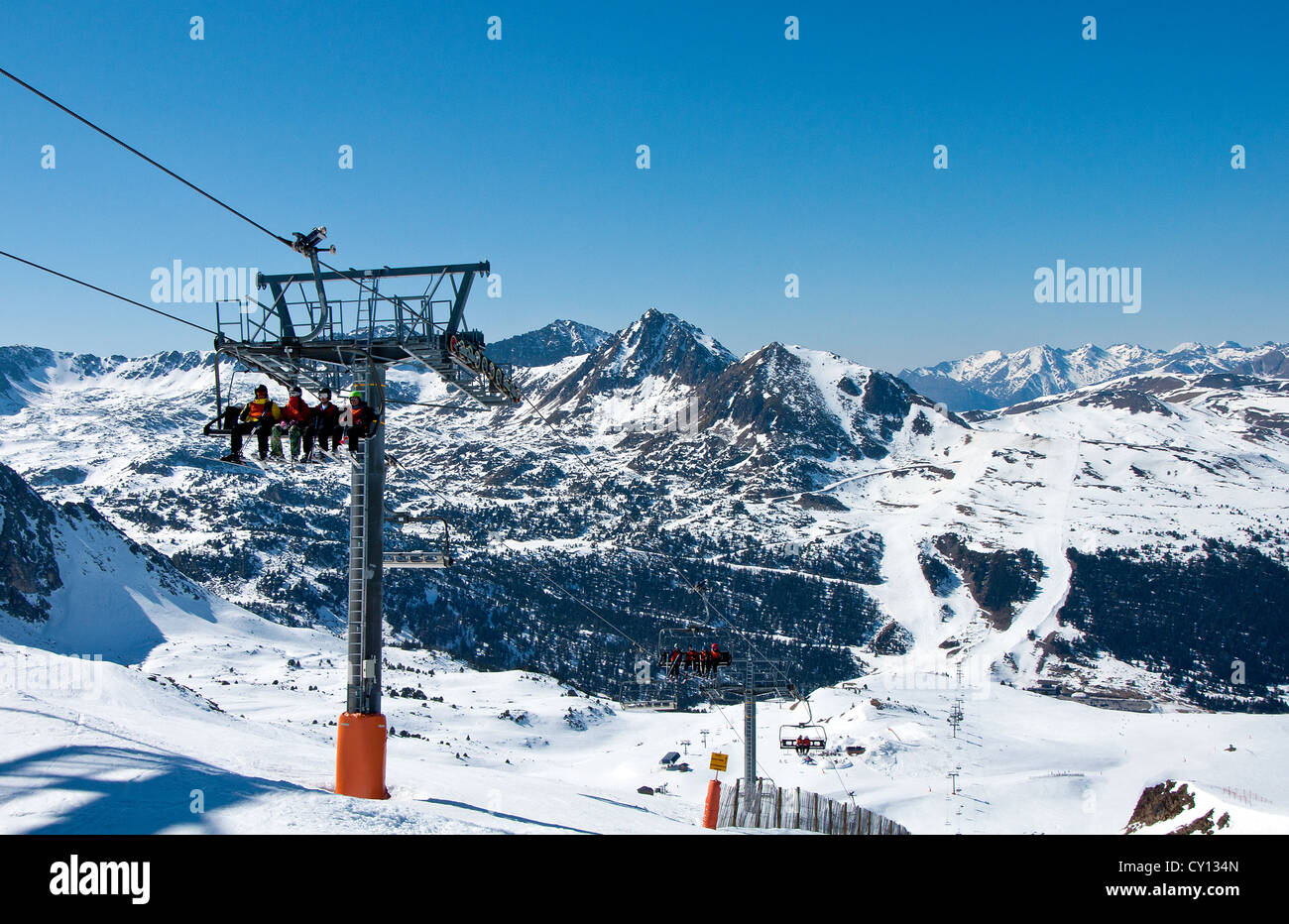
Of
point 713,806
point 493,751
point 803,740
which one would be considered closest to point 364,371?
point 713,806

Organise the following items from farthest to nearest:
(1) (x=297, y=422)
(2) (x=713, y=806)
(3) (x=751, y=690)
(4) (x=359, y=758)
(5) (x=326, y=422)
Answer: (3) (x=751, y=690), (2) (x=713, y=806), (4) (x=359, y=758), (5) (x=326, y=422), (1) (x=297, y=422)

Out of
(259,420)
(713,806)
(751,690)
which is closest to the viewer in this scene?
(259,420)

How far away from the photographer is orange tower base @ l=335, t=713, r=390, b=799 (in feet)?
71.7

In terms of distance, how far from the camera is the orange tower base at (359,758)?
21844mm

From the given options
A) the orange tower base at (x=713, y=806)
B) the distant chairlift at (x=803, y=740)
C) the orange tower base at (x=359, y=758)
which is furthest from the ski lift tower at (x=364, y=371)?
the distant chairlift at (x=803, y=740)

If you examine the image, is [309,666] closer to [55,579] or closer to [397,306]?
[55,579]

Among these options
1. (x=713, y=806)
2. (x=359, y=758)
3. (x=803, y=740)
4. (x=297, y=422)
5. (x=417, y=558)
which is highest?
(x=297, y=422)

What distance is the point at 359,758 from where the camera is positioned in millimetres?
22047

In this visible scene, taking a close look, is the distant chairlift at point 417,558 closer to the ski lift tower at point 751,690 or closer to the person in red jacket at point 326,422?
the person in red jacket at point 326,422

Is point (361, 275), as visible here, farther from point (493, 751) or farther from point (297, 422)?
point (493, 751)

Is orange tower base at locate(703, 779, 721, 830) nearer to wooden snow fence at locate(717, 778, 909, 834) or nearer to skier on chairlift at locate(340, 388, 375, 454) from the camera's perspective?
wooden snow fence at locate(717, 778, 909, 834)
